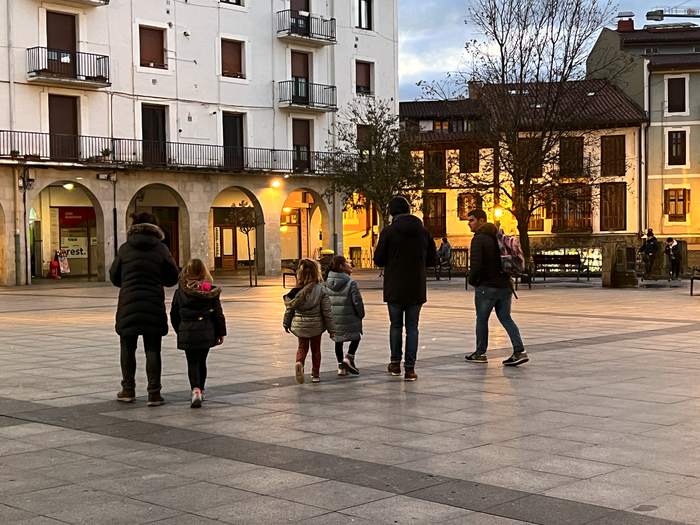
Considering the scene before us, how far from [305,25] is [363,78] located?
454 centimetres

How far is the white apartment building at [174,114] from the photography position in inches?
1417

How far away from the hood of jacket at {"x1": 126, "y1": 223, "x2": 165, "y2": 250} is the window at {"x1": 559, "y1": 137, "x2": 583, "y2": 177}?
25836 millimetres

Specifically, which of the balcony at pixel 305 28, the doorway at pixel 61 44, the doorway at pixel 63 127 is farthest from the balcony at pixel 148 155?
the balcony at pixel 305 28

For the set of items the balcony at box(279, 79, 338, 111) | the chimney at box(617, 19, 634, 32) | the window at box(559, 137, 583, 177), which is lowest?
the window at box(559, 137, 583, 177)

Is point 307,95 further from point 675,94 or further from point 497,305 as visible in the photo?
point 497,305

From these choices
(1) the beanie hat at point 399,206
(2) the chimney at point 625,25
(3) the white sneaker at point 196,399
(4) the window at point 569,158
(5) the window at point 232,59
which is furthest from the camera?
(2) the chimney at point 625,25

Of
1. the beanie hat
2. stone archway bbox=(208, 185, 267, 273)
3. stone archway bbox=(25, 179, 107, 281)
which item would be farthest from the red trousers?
stone archway bbox=(208, 185, 267, 273)

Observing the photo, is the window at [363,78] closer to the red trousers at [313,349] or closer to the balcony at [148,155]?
the balcony at [148,155]

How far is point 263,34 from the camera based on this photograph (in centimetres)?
4309

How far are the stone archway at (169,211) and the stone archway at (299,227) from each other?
5860 millimetres

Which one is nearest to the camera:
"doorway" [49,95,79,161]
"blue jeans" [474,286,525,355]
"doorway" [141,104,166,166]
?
"blue jeans" [474,286,525,355]

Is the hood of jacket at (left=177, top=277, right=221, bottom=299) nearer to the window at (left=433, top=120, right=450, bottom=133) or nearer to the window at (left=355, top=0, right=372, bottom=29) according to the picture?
the window at (left=355, top=0, right=372, bottom=29)

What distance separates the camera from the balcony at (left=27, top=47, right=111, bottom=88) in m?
35.8

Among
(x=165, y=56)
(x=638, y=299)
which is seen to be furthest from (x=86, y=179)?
(x=638, y=299)
